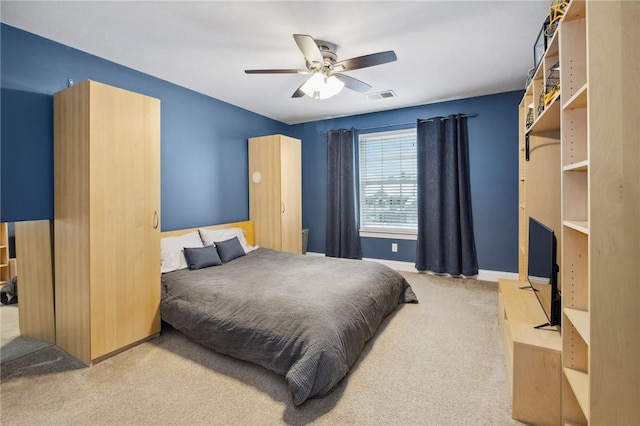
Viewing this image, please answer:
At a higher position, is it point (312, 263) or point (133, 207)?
point (133, 207)

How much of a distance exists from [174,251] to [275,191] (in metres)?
1.71

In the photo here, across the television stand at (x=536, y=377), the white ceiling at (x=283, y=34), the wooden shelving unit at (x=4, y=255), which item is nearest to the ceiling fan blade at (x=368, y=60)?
the white ceiling at (x=283, y=34)

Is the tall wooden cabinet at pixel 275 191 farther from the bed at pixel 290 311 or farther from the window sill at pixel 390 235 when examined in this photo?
the bed at pixel 290 311

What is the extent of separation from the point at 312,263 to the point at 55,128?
2.56m

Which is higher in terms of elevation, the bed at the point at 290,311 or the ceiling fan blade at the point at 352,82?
the ceiling fan blade at the point at 352,82

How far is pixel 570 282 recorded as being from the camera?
147 centimetres

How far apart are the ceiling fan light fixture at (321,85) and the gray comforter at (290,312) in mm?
1667

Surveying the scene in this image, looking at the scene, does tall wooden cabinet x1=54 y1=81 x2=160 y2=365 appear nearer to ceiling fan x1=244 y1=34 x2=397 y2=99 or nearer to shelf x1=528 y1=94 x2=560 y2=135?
ceiling fan x1=244 y1=34 x2=397 y2=99

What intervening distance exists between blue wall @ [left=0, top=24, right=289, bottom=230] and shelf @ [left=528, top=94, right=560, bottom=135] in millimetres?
3532

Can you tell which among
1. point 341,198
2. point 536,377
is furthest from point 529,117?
point 341,198

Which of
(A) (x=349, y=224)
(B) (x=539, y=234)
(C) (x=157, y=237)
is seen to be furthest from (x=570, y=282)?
(A) (x=349, y=224)

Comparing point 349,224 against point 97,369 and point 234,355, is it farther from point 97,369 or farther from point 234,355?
point 97,369

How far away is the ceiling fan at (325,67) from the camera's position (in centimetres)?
215

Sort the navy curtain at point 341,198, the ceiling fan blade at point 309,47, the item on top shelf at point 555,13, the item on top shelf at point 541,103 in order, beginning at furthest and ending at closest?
the navy curtain at point 341,198, the item on top shelf at point 541,103, the ceiling fan blade at point 309,47, the item on top shelf at point 555,13
